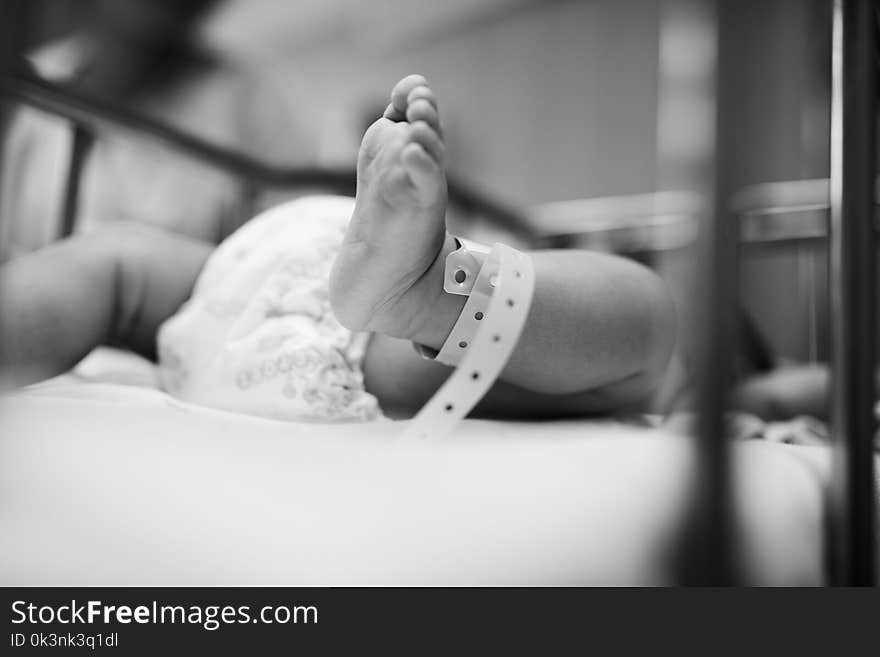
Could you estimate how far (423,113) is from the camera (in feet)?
1.18

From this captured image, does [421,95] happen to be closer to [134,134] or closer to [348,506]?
[348,506]

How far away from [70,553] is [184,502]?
2.7 inches

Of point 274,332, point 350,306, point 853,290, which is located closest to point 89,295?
point 274,332

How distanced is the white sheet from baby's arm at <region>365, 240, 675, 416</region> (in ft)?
0.18

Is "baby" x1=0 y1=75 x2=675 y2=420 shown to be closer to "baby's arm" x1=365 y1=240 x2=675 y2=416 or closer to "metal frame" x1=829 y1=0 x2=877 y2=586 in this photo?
"baby's arm" x1=365 y1=240 x2=675 y2=416

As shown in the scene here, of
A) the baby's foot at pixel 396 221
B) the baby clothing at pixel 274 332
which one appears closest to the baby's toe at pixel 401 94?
the baby's foot at pixel 396 221

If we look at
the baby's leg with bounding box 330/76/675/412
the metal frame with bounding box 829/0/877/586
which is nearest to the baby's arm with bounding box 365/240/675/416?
the baby's leg with bounding box 330/76/675/412

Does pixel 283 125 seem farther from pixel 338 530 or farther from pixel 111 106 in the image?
pixel 338 530

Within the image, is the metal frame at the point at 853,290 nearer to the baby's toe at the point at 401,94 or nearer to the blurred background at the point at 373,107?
the blurred background at the point at 373,107

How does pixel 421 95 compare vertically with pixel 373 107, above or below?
below

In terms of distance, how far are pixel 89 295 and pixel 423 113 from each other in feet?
1.18

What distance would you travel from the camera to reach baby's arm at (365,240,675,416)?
0.42m

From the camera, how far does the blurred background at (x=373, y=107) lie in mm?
740
